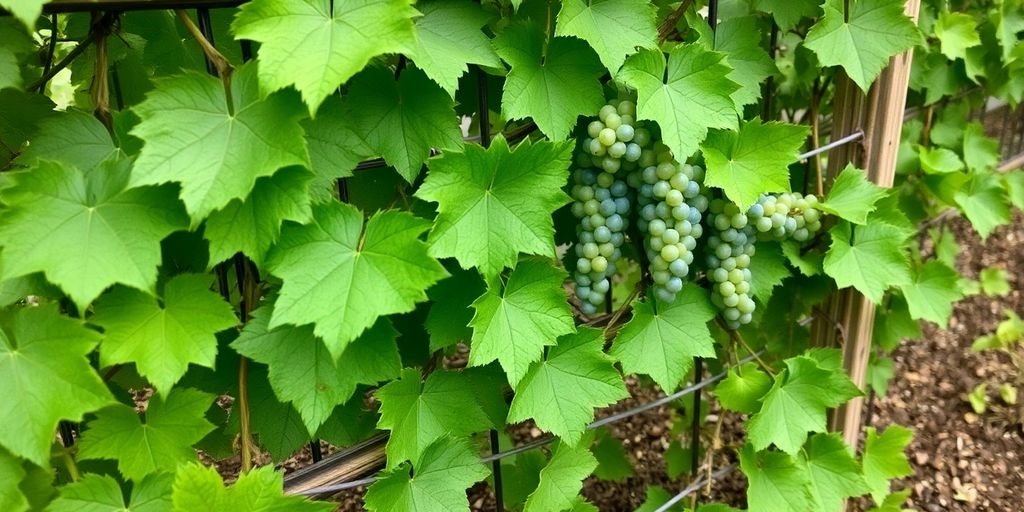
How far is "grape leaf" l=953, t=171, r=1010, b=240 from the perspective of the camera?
206 cm

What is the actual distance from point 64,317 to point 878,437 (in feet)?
5.51

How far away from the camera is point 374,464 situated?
125cm

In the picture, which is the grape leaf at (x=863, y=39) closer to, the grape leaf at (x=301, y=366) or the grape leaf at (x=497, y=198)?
the grape leaf at (x=497, y=198)

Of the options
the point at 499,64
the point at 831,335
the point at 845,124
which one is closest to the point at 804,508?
the point at 831,335

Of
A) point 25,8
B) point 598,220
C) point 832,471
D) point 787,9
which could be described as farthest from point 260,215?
point 832,471

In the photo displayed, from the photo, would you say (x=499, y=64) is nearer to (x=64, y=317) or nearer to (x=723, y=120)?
(x=723, y=120)

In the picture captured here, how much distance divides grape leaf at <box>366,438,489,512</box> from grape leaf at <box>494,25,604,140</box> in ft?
1.72

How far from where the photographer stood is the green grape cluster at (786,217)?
1.34m

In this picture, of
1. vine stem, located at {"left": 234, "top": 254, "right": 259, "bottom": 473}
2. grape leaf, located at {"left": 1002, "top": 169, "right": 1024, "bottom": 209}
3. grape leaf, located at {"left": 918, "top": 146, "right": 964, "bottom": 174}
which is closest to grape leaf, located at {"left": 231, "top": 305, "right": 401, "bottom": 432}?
vine stem, located at {"left": 234, "top": 254, "right": 259, "bottom": 473}

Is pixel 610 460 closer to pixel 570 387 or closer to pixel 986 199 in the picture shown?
pixel 570 387

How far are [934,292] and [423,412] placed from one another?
1.28m

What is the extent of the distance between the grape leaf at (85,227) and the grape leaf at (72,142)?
0.12 feet

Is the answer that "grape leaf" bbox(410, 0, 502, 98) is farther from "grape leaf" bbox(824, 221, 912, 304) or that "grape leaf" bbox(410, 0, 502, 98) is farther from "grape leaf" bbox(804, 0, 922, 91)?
"grape leaf" bbox(824, 221, 912, 304)

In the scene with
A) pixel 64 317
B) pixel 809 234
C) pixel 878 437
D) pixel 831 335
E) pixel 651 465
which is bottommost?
pixel 651 465
